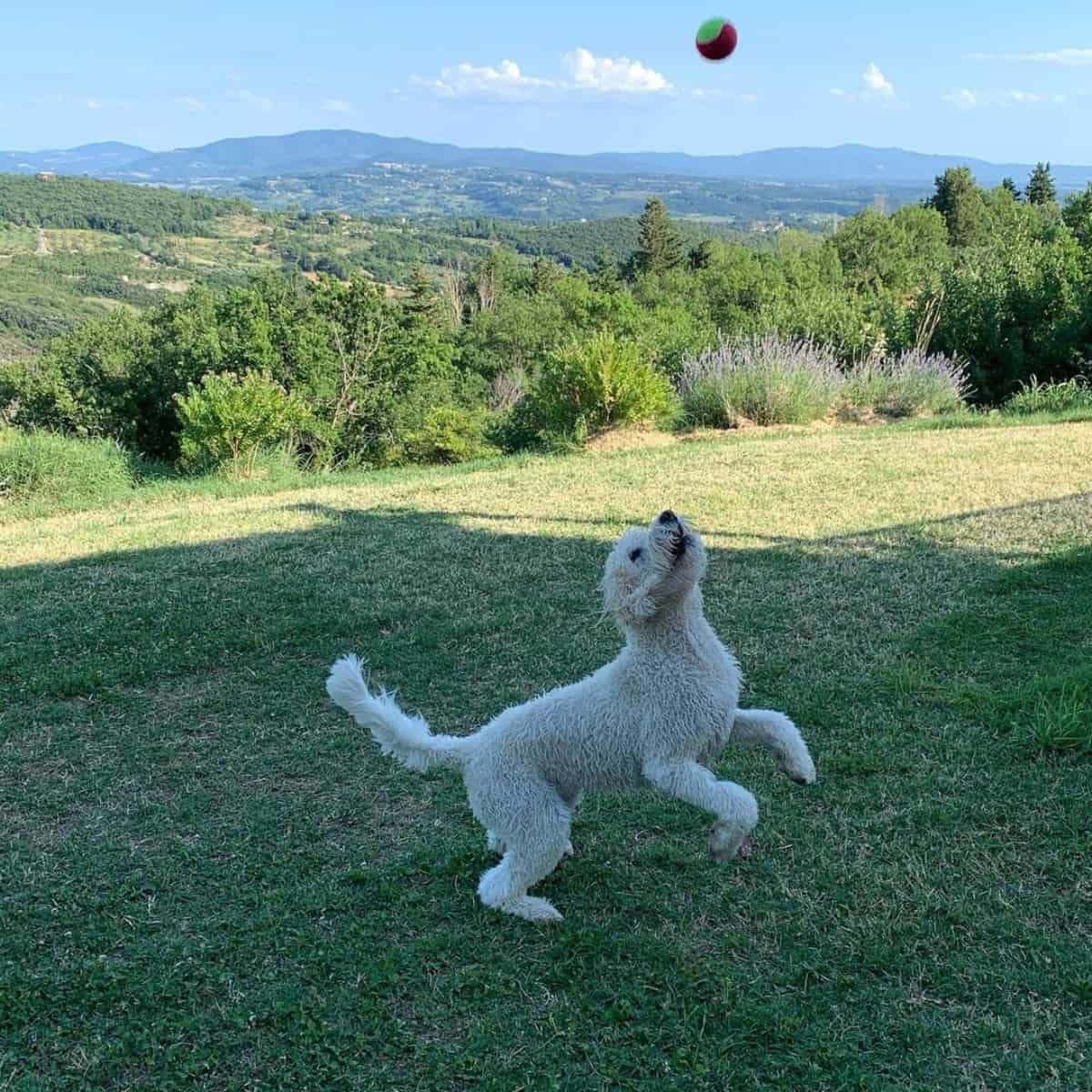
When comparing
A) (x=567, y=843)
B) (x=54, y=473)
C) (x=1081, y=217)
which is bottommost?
(x=54, y=473)

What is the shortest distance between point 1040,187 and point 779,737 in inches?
2598

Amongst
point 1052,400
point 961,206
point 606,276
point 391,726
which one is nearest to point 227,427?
point 391,726

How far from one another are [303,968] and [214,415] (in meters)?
9.78

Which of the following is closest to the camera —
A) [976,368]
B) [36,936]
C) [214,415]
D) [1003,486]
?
[36,936]

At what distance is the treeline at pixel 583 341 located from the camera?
494 inches

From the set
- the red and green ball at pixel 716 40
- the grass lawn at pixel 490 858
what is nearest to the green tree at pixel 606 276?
the red and green ball at pixel 716 40

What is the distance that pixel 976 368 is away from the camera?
1612 centimetres

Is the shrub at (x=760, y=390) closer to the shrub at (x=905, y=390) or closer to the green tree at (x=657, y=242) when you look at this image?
the shrub at (x=905, y=390)

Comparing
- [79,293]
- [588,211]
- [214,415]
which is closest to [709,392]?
[214,415]

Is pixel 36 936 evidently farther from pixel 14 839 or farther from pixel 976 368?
pixel 976 368

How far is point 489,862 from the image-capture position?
305 centimetres

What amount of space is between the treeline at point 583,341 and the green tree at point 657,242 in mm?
127

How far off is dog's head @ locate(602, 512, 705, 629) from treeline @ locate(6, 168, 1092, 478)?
9.23 meters

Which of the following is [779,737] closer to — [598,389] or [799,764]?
[799,764]
